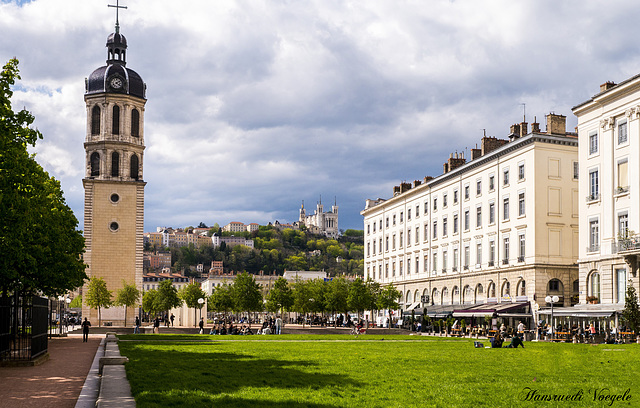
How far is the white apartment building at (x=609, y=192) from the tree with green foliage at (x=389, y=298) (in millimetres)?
30313

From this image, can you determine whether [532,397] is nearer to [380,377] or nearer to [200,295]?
[380,377]

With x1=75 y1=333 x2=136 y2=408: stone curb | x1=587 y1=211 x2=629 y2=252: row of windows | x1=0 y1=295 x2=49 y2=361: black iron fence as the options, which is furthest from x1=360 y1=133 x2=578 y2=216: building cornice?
x1=75 y1=333 x2=136 y2=408: stone curb

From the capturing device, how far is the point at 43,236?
104 feet

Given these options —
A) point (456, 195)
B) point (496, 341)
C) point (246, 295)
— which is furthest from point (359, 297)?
point (496, 341)

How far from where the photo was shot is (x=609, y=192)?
50156mm

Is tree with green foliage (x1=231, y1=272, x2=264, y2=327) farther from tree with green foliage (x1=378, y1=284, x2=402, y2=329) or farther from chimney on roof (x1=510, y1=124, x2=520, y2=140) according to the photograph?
chimney on roof (x1=510, y1=124, x2=520, y2=140)

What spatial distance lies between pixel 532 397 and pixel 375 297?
6823 centimetres

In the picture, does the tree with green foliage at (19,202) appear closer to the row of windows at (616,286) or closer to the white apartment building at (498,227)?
the row of windows at (616,286)

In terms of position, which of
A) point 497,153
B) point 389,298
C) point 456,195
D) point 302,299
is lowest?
point 302,299

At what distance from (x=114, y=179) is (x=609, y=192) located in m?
56.2

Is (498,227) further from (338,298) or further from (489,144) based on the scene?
(338,298)

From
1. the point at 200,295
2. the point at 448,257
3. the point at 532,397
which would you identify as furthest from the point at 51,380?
the point at 200,295

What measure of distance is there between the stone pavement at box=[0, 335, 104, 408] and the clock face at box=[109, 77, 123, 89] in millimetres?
66929

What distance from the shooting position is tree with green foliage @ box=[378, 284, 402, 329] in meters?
80.6
